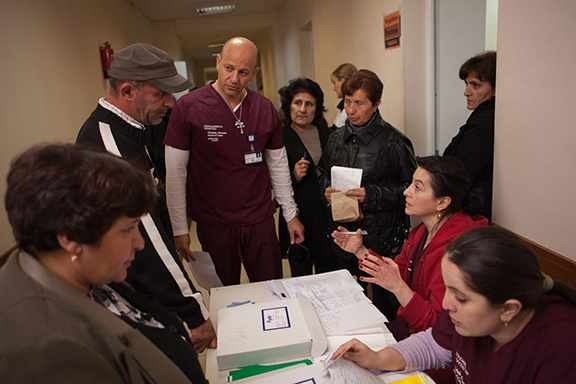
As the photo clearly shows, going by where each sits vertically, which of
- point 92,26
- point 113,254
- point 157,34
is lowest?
point 113,254

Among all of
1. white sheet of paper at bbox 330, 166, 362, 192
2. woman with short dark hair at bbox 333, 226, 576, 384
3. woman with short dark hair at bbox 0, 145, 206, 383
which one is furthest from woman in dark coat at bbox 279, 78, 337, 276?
woman with short dark hair at bbox 0, 145, 206, 383

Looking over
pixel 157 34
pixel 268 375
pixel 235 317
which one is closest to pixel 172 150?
pixel 235 317

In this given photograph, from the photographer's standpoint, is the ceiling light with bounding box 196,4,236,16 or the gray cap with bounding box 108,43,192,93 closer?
the gray cap with bounding box 108,43,192,93

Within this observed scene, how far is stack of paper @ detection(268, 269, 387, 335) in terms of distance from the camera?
1368 millimetres

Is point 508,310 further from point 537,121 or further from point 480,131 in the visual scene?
point 480,131

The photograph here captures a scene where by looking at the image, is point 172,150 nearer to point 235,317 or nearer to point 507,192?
point 235,317

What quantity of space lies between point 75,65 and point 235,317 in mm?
3461

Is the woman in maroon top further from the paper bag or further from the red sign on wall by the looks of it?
the red sign on wall

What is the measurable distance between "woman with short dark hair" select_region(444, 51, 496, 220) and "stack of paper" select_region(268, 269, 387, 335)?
893mm

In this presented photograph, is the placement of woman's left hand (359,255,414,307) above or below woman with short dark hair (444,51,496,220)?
below

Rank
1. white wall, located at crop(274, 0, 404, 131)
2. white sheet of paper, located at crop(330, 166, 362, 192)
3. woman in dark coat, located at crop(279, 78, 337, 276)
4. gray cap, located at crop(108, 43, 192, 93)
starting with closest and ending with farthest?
gray cap, located at crop(108, 43, 192, 93)
white sheet of paper, located at crop(330, 166, 362, 192)
woman in dark coat, located at crop(279, 78, 337, 276)
white wall, located at crop(274, 0, 404, 131)

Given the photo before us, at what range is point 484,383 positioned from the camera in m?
1.05

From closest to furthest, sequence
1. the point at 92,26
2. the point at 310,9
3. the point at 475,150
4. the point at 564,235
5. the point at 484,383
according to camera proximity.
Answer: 1. the point at 484,383
2. the point at 564,235
3. the point at 475,150
4. the point at 92,26
5. the point at 310,9

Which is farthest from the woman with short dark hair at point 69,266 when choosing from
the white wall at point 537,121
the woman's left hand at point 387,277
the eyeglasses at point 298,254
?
the eyeglasses at point 298,254
